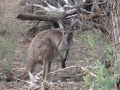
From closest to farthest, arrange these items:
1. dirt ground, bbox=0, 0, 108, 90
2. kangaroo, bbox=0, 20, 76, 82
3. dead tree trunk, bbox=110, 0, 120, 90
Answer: dead tree trunk, bbox=110, 0, 120, 90, dirt ground, bbox=0, 0, 108, 90, kangaroo, bbox=0, 20, 76, 82

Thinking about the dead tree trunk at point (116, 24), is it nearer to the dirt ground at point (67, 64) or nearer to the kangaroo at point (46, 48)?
the dirt ground at point (67, 64)

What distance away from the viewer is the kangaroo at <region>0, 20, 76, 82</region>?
616cm

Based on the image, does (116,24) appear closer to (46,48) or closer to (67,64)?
(46,48)

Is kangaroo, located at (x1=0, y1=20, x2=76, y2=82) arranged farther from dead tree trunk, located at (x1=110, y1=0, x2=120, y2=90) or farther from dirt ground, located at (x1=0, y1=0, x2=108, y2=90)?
dead tree trunk, located at (x1=110, y1=0, x2=120, y2=90)

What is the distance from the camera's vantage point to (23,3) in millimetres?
11867

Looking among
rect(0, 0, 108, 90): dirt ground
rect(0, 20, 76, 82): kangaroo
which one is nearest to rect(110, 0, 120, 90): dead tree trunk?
rect(0, 0, 108, 90): dirt ground

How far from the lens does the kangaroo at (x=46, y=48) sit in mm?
6156

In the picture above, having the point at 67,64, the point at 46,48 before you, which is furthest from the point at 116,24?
the point at 67,64

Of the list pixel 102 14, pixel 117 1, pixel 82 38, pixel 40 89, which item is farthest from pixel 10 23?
pixel 117 1

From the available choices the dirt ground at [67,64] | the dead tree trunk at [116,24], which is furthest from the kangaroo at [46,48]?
the dead tree trunk at [116,24]

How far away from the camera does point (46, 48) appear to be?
6188mm

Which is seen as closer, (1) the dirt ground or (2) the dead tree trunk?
(2) the dead tree trunk

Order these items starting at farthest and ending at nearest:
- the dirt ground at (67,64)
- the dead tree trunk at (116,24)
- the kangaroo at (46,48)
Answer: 1. the kangaroo at (46,48)
2. the dirt ground at (67,64)
3. the dead tree trunk at (116,24)

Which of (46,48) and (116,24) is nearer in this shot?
(116,24)
